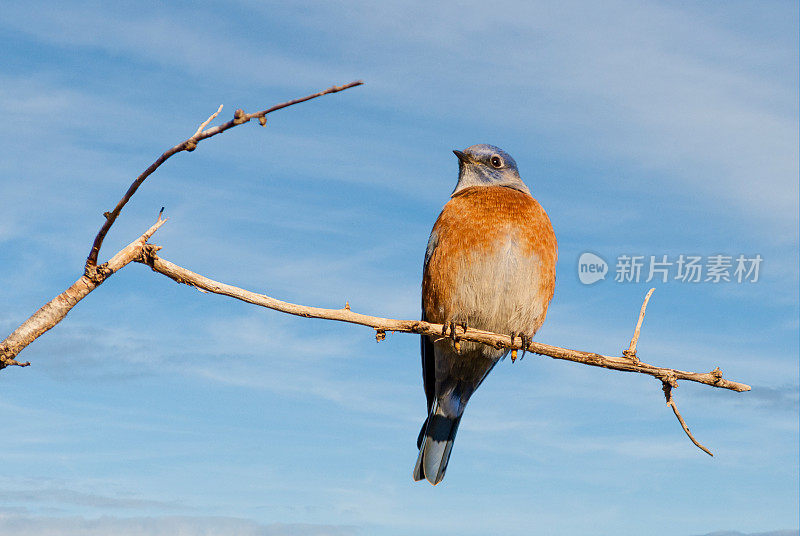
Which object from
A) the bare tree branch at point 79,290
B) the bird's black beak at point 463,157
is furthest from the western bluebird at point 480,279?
the bare tree branch at point 79,290

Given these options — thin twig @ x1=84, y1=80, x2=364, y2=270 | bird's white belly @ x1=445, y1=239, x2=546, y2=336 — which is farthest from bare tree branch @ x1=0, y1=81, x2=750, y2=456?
bird's white belly @ x1=445, y1=239, x2=546, y2=336

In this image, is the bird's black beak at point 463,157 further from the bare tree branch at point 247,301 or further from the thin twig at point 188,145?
the thin twig at point 188,145

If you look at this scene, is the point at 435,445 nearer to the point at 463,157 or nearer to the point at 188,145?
the point at 463,157

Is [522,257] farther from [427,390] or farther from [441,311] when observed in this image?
[427,390]

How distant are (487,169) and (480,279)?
78.8 inches

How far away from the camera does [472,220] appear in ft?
24.7

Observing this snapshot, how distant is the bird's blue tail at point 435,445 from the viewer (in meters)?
8.02

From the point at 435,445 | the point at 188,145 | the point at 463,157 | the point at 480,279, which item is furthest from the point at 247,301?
the point at 463,157

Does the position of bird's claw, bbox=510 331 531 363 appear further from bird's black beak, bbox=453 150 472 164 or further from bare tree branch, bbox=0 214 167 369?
bare tree branch, bbox=0 214 167 369

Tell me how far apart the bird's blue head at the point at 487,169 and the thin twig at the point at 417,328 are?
2363mm

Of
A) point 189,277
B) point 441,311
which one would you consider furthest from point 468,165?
point 189,277

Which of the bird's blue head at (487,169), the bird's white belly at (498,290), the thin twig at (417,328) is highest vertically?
the bird's blue head at (487,169)

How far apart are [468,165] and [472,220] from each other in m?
1.63

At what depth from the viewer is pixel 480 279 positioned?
7348 millimetres
